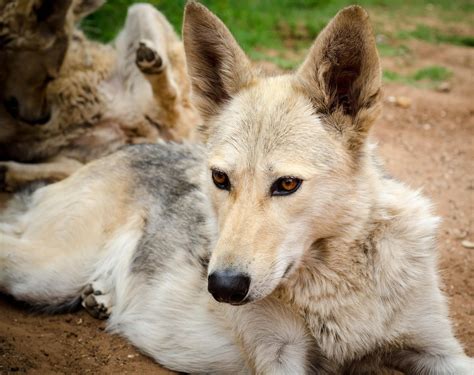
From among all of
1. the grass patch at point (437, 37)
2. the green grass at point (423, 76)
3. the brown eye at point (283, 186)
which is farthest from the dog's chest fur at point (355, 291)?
the grass patch at point (437, 37)

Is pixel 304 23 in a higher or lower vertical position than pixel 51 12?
lower

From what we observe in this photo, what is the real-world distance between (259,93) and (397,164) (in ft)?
12.2

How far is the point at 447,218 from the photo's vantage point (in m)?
5.97

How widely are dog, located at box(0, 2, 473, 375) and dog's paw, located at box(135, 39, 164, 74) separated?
119 inches

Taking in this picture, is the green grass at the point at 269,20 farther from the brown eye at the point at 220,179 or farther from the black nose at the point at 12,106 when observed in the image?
the brown eye at the point at 220,179

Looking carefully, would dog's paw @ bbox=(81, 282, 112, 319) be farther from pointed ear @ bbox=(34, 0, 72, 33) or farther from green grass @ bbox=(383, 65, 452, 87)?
green grass @ bbox=(383, 65, 452, 87)

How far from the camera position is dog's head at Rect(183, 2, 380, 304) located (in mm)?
3082

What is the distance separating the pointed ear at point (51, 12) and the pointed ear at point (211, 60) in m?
3.19

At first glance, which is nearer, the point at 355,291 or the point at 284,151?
the point at 284,151

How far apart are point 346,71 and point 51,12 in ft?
13.1

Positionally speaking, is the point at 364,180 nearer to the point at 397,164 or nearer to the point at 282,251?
the point at 282,251

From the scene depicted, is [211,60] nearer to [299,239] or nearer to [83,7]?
[299,239]

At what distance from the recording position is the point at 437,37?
1200 cm

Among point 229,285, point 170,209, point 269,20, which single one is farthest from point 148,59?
point 269,20
